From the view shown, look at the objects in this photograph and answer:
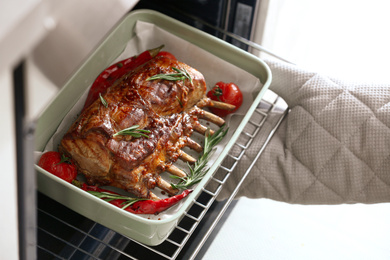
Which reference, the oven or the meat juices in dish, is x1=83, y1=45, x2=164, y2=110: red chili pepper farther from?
the oven

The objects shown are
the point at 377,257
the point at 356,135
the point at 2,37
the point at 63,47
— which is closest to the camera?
the point at 2,37

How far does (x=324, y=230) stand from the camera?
154cm

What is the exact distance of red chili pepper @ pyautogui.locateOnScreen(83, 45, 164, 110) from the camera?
3.73 ft

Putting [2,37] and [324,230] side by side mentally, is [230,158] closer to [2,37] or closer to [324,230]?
[324,230]

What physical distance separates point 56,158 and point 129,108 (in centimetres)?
17

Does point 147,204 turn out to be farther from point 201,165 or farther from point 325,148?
point 325,148

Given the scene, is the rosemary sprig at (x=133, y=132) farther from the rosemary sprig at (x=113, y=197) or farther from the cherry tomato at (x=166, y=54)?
the cherry tomato at (x=166, y=54)

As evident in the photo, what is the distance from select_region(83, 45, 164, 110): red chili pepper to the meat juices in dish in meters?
0.04

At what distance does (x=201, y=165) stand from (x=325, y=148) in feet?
1.06

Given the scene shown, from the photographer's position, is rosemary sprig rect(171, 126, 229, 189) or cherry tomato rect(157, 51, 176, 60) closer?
rosemary sprig rect(171, 126, 229, 189)

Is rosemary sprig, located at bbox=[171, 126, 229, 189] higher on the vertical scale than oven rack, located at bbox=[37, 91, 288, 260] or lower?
higher

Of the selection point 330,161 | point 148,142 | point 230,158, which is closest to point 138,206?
point 148,142

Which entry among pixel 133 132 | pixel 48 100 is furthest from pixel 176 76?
pixel 48 100

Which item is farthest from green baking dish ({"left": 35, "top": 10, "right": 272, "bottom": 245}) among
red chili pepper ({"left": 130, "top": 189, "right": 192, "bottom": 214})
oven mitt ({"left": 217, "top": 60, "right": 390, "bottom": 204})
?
oven mitt ({"left": 217, "top": 60, "right": 390, "bottom": 204})
